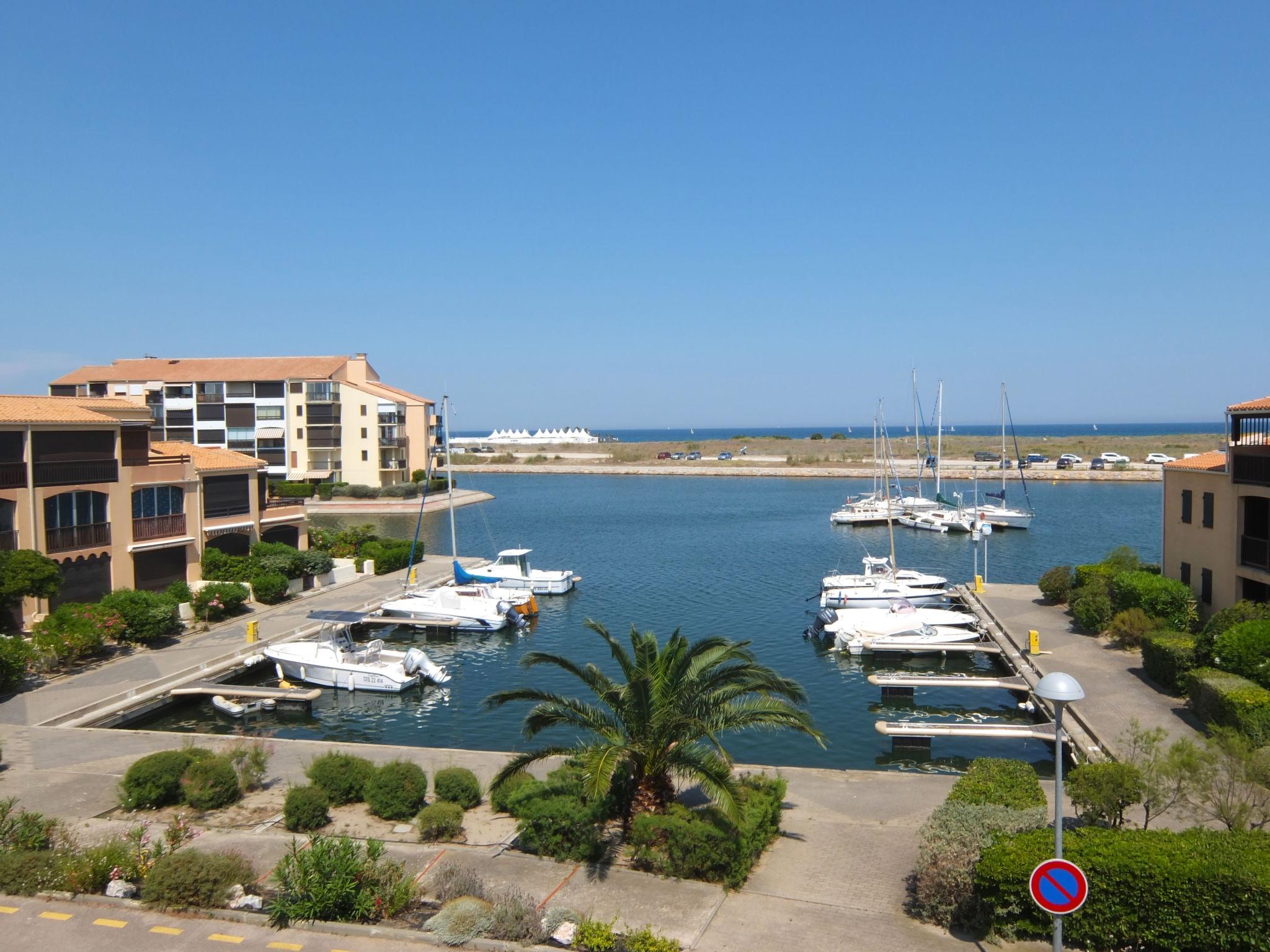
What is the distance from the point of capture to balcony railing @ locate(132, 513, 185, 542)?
108ft

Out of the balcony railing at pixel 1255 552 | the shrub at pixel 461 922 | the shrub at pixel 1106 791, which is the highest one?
the balcony railing at pixel 1255 552

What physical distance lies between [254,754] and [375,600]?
20051 mm

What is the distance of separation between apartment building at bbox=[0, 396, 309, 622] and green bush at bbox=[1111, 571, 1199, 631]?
104ft

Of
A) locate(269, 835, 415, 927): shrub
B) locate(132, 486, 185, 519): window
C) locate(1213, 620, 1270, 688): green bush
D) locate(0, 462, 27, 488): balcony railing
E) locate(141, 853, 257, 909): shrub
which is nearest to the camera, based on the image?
locate(269, 835, 415, 927): shrub

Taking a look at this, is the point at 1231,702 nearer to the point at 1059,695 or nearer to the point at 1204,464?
the point at 1059,695

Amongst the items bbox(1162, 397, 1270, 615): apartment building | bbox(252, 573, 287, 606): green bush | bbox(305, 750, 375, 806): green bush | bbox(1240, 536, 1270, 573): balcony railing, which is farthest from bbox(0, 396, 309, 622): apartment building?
bbox(1240, 536, 1270, 573): balcony railing

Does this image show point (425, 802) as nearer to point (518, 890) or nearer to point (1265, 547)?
point (518, 890)

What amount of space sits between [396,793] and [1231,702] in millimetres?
15813

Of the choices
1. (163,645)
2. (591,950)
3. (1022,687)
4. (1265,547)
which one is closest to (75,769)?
(163,645)

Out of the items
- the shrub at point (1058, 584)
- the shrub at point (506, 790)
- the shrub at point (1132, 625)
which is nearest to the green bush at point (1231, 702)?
the shrub at point (1132, 625)

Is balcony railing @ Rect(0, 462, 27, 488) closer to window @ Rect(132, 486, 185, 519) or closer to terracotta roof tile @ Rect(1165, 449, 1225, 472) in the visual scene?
window @ Rect(132, 486, 185, 519)

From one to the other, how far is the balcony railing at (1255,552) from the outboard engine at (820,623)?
12.7 metres

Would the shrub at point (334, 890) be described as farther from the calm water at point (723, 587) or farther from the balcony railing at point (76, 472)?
the balcony railing at point (76, 472)

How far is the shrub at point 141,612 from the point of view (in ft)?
94.1
